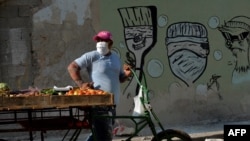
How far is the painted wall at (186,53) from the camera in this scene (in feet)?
28.5

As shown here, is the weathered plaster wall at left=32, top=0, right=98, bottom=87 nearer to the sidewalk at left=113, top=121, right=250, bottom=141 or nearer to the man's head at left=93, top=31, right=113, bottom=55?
the sidewalk at left=113, top=121, right=250, bottom=141

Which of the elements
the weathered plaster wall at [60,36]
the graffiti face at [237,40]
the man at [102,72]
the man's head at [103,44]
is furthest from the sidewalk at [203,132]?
the man's head at [103,44]

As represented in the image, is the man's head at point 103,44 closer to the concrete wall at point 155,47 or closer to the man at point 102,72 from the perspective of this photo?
the man at point 102,72

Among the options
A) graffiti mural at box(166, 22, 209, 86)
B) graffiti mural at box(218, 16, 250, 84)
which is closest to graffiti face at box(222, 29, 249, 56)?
graffiti mural at box(218, 16, 250, 84)

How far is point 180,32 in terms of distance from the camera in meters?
9.01

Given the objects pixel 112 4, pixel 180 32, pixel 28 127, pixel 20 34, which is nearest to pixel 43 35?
pixel 20 34

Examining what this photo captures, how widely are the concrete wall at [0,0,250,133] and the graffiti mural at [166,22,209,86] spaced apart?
16mm

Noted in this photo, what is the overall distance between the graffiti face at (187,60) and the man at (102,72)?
3.06m

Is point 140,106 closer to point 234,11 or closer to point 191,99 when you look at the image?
point 191,99

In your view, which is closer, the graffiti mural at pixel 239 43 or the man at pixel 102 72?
the man at pixel 102 72

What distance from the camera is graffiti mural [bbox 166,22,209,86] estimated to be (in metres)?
8.97

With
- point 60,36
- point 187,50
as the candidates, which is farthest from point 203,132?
point 60,36

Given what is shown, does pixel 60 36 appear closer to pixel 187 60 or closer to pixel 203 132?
pixel 187 60

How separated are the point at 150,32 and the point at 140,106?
9.43ft
